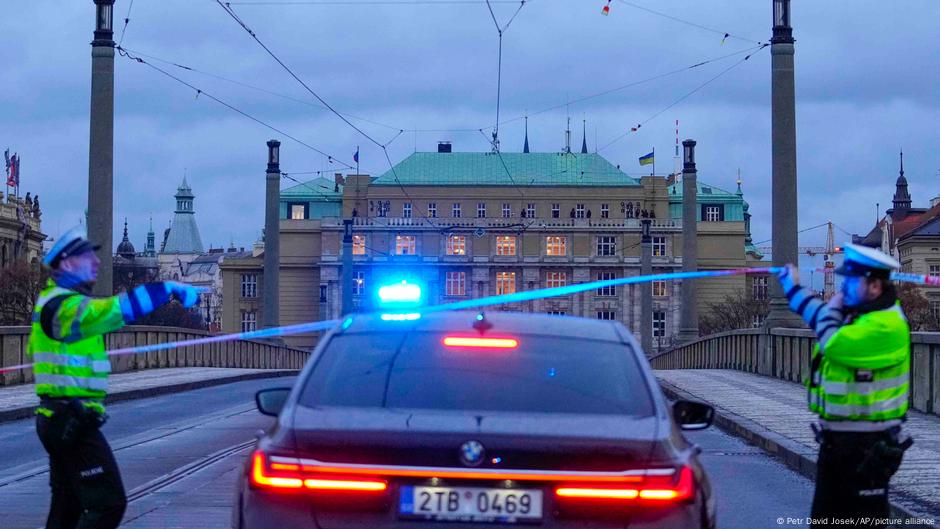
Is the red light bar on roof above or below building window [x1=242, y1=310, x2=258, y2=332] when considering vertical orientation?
above

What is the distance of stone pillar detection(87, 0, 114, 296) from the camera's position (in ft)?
Answer: 91.7

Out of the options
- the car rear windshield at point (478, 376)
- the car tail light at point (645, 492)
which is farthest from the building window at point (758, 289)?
the car tail light at point (645, 492)

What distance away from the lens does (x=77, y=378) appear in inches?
289

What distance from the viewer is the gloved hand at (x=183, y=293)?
748cm

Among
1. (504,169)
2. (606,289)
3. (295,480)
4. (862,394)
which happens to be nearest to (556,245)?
(606,289)

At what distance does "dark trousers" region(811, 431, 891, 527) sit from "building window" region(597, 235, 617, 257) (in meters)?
124

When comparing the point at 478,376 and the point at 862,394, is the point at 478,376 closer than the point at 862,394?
Yes

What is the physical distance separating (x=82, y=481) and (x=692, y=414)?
9.15 ft

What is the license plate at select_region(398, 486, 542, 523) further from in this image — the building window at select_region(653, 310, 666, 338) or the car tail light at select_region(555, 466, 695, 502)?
the building window at select_region(653, 310, 666, 338)

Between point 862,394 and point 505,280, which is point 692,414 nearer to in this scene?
point 862,394

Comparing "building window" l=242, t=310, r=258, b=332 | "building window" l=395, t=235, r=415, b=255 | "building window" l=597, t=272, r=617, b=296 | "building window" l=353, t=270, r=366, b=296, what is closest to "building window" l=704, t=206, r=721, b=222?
"building window" l=597, t=272, r=617, b=296

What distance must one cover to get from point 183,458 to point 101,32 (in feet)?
46.1

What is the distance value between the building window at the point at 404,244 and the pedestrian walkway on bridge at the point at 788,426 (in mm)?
93025

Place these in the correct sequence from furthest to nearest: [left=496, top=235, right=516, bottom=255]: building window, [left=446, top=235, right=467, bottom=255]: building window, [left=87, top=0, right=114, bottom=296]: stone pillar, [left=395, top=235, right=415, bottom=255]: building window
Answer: [left=496, top=235, right=516, bottom=255]: building window, [left=446, top=235, right=467, bottom=255]: building window, [left=395, top=235, right=415, bottom=255]: building window, [left=87, top=0, right=114, bottom=296]: stone pillar
